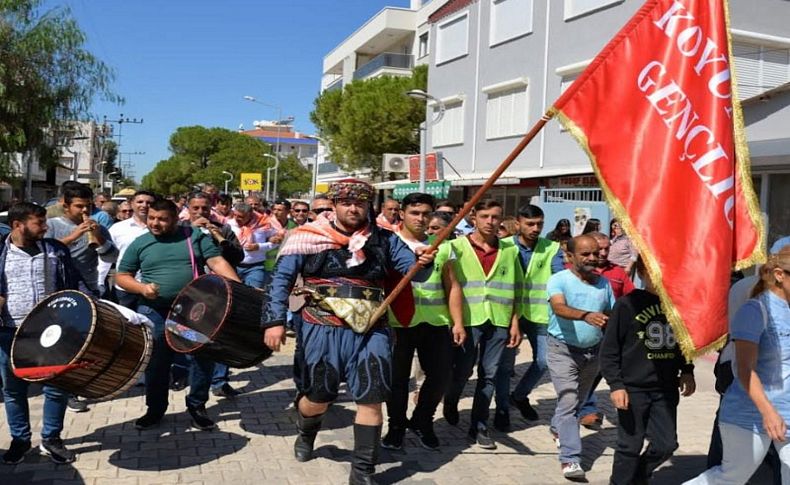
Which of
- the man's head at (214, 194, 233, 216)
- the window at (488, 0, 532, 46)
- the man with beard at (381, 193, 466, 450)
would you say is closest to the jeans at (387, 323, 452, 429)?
the man with beard at (381, 193, 466, 450)

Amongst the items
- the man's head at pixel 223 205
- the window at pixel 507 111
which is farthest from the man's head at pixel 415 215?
the window at pixel 507 111

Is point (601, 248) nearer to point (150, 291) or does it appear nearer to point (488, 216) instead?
point (488, 216)

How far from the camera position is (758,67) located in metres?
17.4

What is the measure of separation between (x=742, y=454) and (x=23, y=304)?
14.0ft

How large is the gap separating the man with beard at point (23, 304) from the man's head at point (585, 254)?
3.47 m

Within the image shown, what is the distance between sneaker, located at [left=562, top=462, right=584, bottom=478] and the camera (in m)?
4.96

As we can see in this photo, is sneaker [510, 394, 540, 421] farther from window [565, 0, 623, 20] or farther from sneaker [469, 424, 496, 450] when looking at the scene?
window [565, 0, 623, 20]

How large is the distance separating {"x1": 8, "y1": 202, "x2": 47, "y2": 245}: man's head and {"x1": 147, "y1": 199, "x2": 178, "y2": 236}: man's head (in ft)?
2.77

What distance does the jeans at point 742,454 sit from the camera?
12.0 feet

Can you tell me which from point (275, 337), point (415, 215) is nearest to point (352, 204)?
point (275, 337)

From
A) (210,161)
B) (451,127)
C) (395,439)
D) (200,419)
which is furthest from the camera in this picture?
(210,161)

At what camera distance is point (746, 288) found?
14.0ft

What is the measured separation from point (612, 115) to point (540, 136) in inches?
652

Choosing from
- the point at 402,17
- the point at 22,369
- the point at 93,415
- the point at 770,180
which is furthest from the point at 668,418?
the point at 402,17
